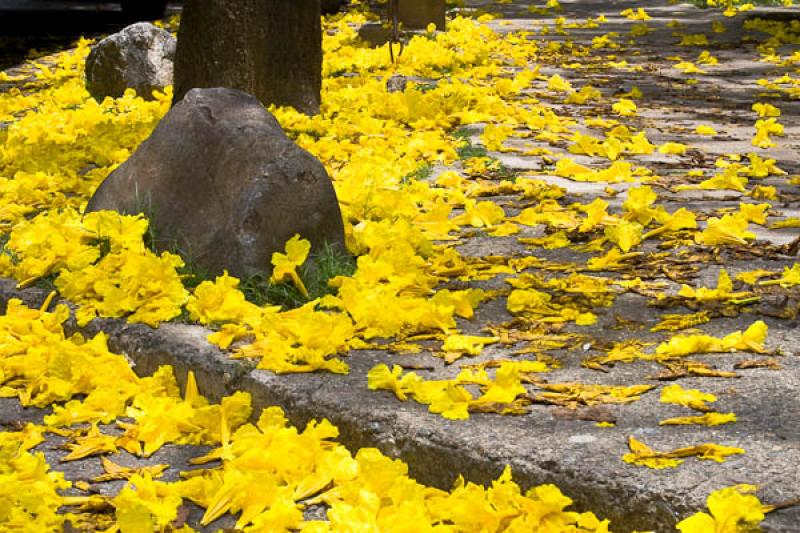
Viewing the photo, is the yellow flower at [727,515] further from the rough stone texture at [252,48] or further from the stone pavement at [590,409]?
the rough stone texture at [252,48]

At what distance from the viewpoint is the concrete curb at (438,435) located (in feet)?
7.32

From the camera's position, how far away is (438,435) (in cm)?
255

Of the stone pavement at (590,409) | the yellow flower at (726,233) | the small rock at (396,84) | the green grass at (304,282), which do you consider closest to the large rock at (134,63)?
the small rock at (396,84)

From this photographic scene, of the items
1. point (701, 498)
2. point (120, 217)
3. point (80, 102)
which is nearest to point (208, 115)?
point (120, 217)

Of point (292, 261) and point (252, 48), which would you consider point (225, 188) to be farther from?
point (252, 48)

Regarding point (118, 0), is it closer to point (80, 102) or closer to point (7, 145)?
point (80, 102)

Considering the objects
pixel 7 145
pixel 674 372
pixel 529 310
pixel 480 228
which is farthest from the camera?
pixel 7 145

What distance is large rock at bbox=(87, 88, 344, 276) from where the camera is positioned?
3654 millimetres

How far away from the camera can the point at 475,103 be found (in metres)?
7.37

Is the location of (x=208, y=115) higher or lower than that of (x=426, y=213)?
higher

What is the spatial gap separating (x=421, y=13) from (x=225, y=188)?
25.9ft

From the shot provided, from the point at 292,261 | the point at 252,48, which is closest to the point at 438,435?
the point at 292,261

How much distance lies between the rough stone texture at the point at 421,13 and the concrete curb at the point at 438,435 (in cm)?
841

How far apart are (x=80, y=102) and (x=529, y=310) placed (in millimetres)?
5539
